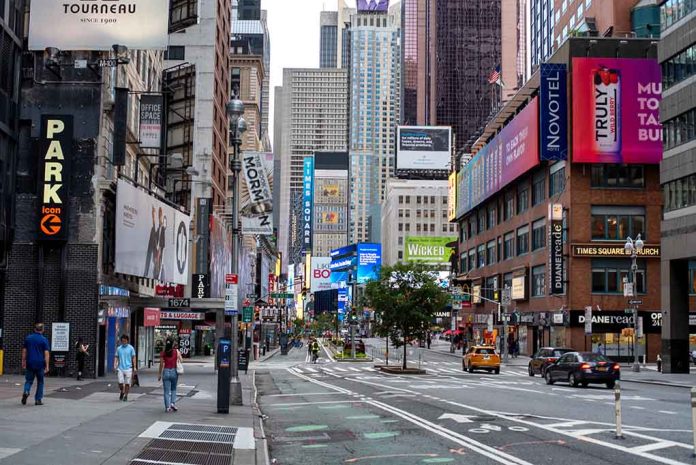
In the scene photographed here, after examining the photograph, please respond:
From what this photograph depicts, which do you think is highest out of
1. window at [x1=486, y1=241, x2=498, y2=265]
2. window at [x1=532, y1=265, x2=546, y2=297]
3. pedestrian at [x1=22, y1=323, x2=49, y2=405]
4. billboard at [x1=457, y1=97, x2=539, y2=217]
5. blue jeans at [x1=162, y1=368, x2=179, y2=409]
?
billboard at [x1=457, y1=97, x2=539, y2=217]

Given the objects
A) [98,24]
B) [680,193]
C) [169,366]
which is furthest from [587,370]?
[98,24]

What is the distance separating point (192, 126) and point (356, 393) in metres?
50.7

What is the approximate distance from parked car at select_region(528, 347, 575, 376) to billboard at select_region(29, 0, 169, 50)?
2458cm

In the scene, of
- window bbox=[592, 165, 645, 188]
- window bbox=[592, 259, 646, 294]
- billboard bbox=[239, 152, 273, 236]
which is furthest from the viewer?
window bbox=[592, 259, 646, 294]

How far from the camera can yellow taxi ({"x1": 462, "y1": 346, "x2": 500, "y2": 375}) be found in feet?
165

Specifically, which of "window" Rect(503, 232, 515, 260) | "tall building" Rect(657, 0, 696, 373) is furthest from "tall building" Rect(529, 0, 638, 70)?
"tall building" Rect(657, 0, 696, 373)

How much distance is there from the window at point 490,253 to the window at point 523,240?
33.4ft

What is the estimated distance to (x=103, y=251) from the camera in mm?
34406

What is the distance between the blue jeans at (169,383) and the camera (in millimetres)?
19928

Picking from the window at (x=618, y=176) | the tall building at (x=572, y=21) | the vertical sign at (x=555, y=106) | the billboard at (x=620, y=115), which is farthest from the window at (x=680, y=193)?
the tall building at (x=572, y=21)

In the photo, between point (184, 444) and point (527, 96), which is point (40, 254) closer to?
point (184, 444)

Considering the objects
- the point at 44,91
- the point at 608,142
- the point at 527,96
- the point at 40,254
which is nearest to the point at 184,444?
the point at 40,254

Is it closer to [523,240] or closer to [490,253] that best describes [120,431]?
[523,240]

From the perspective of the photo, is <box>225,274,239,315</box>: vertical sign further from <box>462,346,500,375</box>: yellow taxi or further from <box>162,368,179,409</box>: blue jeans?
<box>462,346,500,375</box>: yellow taxi
